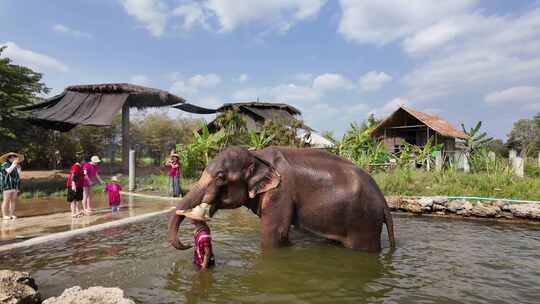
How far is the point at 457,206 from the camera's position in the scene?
988cm

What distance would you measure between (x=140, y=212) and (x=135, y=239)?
297 centimetres

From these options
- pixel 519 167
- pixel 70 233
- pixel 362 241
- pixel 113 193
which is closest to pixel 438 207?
pixel 519 167

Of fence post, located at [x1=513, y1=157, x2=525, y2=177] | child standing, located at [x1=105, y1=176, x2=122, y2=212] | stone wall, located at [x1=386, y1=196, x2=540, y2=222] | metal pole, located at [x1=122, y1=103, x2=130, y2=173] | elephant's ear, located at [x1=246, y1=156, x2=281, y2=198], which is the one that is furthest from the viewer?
metal pole, located at [x1=122, y1=103, x2=130, y2=173]

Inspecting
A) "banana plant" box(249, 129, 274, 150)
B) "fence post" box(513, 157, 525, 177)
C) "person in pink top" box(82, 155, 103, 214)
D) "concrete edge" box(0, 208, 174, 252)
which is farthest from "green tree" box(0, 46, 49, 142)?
"fence post" box(513, 157, 525, 177)

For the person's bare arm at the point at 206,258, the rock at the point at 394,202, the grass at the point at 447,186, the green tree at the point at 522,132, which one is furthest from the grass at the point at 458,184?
the green tree at the point at 522,132

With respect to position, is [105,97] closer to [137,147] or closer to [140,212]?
[140,212]

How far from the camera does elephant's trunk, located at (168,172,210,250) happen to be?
4371 millimetres

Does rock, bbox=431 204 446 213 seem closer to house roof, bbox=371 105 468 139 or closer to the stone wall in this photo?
the stone wall

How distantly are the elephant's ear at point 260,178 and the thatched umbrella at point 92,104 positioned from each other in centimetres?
1217

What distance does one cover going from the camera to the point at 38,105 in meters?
15.8

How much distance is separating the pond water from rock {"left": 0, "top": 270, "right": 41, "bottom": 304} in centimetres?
50

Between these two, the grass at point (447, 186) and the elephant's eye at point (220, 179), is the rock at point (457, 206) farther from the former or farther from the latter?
the elephant's eye at point (220, 179)

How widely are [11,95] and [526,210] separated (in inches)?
714

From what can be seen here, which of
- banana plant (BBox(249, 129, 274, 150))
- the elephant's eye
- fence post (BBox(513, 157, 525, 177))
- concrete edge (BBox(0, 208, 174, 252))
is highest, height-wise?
banana plant (BBox(249, 129, 274, 150))
